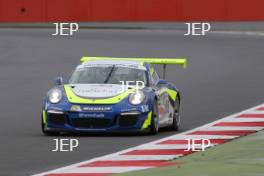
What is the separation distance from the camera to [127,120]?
17.4 metres

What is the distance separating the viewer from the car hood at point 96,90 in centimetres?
1750

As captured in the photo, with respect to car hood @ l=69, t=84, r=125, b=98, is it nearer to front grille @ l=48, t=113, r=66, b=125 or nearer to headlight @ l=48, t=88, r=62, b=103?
headlight @ l=48, t=88, r=62, b=103

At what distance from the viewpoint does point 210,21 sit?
51.9 meters

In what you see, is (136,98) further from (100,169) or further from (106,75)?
(100,169)

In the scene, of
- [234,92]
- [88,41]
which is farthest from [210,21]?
[234,92]

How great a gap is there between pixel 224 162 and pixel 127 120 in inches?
178

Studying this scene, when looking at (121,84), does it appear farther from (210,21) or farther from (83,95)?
(210,21)

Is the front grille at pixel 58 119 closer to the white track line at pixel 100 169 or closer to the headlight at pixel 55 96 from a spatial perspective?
the headlight at pixel 55 96

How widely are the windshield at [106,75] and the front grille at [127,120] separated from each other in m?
0.87

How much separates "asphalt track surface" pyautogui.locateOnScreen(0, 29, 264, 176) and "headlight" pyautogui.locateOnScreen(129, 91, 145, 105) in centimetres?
49

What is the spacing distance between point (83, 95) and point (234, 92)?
939 cm

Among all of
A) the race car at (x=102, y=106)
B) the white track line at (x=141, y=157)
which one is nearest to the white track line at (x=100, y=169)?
the white track line at (x=141, y=157)

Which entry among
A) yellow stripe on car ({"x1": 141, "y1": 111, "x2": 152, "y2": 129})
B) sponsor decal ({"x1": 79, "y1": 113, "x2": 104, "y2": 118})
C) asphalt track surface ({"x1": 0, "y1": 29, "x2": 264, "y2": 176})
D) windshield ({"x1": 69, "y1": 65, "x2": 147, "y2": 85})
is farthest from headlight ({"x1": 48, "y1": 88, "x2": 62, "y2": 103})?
yellow stripe on car ({"x1": 141, "y1": 111, "x2": 152, "y2": 129})

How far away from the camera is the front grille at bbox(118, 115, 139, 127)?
17.4 metres
